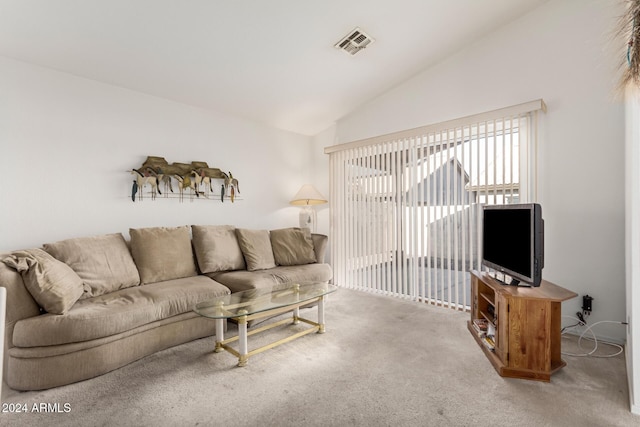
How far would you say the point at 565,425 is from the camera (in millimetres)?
1527

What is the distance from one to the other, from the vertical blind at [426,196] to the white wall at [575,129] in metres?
0.23

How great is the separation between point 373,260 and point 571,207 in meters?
2.14

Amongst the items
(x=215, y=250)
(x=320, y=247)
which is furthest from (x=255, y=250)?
(x=320, y=247)

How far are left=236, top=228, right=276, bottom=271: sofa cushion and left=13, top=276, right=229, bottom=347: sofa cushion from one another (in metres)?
0.70

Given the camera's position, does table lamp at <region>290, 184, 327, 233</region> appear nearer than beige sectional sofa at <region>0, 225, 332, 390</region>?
No

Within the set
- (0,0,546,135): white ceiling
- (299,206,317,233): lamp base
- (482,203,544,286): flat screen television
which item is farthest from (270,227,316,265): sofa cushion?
(482,203,544,286): flat screen television

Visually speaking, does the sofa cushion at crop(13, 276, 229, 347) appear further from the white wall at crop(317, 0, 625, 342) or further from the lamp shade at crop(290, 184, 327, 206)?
the white wall at crop(317, 0, 625, 342)

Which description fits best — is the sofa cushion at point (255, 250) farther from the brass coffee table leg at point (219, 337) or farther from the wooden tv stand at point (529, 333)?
the wooden tv stand at point (529, 333)

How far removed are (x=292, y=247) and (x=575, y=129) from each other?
3.10 m

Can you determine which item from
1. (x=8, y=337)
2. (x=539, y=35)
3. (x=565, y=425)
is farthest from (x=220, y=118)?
(x=565, y=425)

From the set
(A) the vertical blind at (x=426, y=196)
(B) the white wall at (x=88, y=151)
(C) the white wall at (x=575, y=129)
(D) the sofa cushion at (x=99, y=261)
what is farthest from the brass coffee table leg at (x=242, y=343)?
(C) the white wall at (x=575, y=129)

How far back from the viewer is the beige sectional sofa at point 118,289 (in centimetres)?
185

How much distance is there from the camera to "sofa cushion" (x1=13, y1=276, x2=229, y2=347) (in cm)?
183

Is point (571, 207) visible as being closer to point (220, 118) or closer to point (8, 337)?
point (220, 118)
